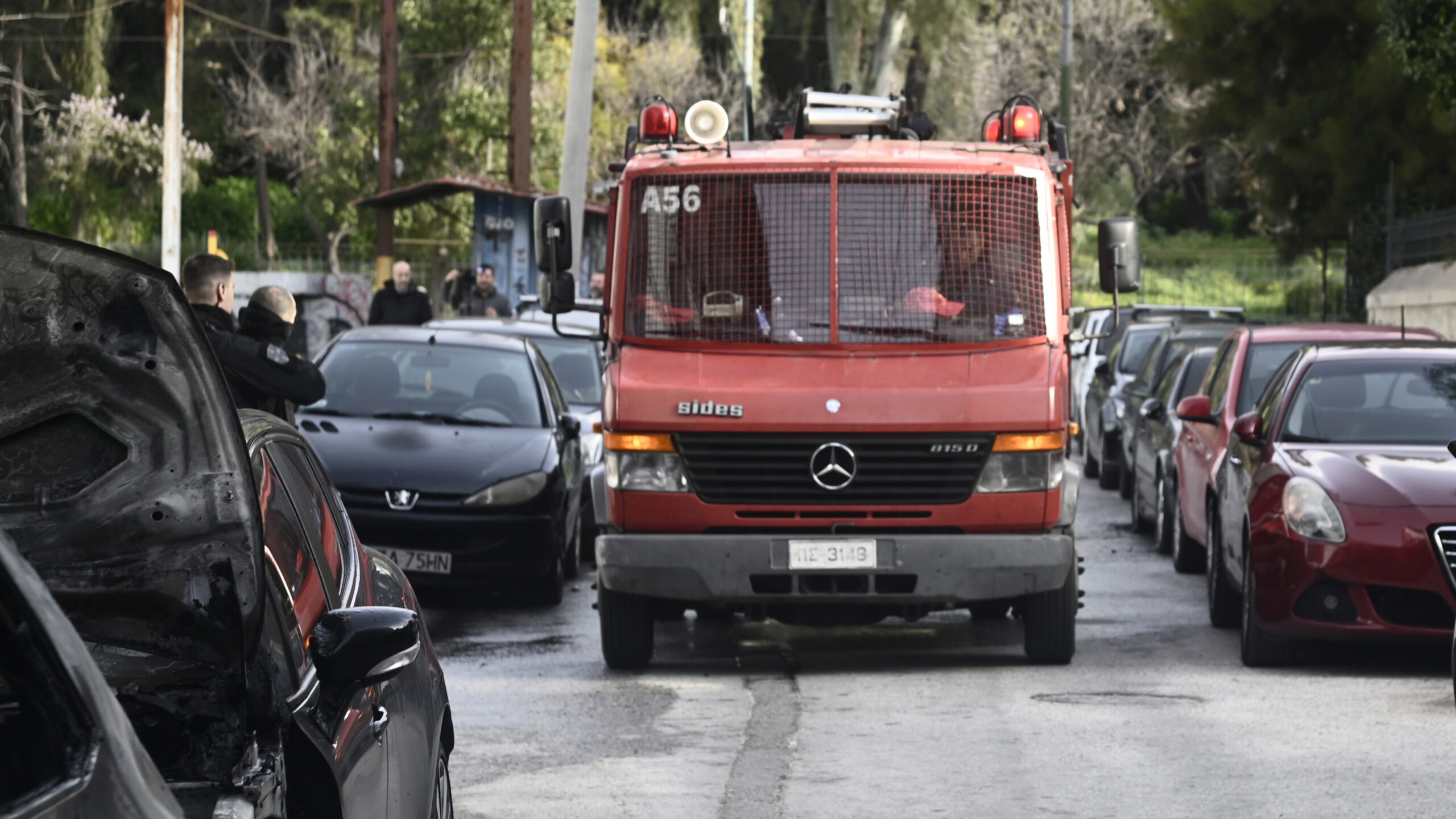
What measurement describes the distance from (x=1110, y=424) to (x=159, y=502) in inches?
694

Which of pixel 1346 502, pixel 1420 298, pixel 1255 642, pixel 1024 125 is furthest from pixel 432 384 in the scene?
pixel 1420 298

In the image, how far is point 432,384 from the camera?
45.3 ft

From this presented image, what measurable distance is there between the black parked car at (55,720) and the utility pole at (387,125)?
32135 millimetres

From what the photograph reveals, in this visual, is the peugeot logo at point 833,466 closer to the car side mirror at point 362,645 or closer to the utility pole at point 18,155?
the car side mirror at point 362,645

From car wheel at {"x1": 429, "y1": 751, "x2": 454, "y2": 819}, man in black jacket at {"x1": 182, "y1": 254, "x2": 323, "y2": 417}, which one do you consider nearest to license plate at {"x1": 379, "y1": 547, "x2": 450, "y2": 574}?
man in black jacket at {"x1": 182, "y1": 254, "x2": 323, "y2": 417}

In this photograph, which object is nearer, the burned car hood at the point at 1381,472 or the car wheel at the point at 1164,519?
the burned car hood at the point at 1381,472

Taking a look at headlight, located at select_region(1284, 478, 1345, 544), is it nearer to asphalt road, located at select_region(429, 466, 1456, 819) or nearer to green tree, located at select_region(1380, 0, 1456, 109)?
asphalt road, located at select_region(429, 466, 1456, 819)

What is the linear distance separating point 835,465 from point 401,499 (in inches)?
132

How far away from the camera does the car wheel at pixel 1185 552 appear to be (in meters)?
14.1

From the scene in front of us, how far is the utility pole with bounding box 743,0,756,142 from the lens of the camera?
42.2 feet

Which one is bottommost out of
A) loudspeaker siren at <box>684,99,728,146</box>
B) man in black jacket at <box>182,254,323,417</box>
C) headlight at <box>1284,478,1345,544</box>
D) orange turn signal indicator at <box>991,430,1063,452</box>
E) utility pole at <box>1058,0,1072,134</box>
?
headlight at <box>1284,478,1345,544</box>

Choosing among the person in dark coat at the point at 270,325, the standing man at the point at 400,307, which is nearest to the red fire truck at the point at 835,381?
the person in dark coat at the point at 270,325

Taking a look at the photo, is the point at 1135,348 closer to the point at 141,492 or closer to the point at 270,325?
the point at 270,325

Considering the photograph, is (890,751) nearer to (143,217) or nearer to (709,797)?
(709,797)
